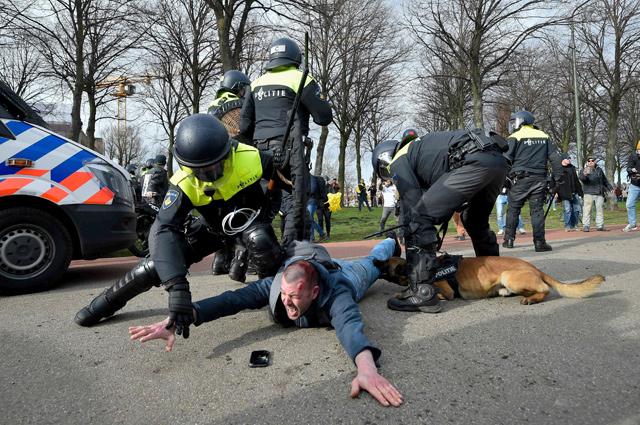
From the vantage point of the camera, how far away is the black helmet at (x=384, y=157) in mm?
3882

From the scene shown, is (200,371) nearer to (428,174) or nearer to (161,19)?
(428,174)

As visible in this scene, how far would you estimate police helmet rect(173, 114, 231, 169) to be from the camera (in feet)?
8.71

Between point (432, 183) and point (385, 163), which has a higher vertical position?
point (385, 163)

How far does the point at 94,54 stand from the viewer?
57.8 feet

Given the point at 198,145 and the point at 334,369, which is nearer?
the point at 334,369

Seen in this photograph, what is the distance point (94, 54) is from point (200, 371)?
18.4 m

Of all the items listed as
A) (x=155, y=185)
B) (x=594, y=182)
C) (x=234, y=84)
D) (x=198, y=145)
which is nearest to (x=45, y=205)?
(x=234, y=84)

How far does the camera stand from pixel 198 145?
2.65 meters

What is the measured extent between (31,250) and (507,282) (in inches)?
160

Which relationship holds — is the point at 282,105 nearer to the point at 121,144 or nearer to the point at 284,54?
the point at 284,54

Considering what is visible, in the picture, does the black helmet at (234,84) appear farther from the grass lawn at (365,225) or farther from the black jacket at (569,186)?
the black jacket at (569,186)

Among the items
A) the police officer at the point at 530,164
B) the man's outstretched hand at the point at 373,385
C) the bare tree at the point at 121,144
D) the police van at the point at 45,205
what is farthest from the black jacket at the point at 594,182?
the bare tree at the point at 121,144

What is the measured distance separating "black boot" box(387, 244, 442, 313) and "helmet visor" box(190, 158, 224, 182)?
153 cm

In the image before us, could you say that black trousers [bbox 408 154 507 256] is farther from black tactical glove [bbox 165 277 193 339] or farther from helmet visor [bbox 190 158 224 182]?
black tactical glove [bbox 165 277 193 339]
